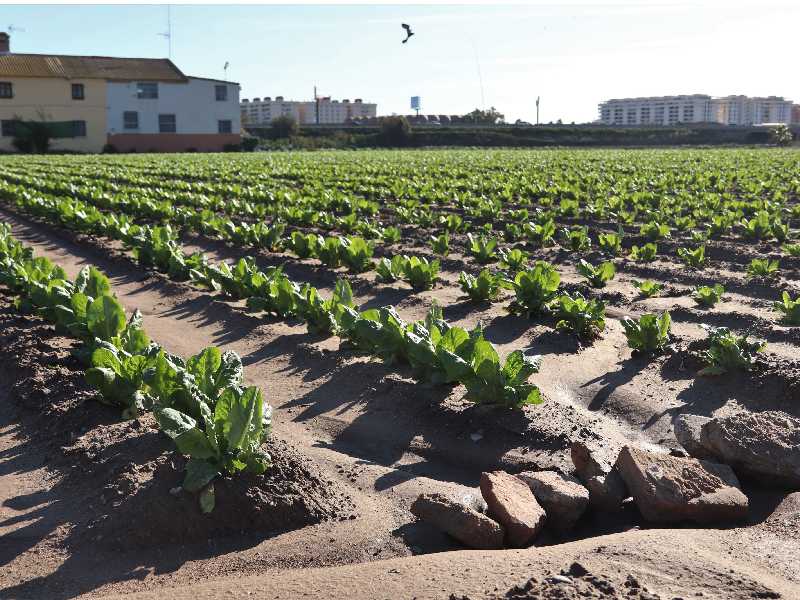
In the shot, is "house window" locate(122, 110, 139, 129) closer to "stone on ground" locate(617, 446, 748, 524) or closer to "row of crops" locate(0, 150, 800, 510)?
"row of crops" locate(0, 150, 800, 510)

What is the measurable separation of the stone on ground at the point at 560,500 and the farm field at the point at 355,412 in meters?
0.06

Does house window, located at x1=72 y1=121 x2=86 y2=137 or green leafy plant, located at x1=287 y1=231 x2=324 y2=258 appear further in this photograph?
house window, located at x1=72 y1=121 x2=86 y2=137

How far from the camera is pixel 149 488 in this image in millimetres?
4059

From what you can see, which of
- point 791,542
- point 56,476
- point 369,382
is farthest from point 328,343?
point 791,542

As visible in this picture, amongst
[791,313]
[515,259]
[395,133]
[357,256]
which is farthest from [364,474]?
[395,133]

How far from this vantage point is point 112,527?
3.87m

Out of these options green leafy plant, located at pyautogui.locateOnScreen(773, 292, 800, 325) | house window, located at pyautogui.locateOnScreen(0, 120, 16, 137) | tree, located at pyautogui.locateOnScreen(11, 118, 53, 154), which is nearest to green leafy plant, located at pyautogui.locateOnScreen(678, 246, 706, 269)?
green leafy plant, located at pyautogui.locateOnScreen(773, 292, 800, 325)

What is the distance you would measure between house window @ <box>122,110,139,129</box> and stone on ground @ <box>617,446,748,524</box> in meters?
64.6

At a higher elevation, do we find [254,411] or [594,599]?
[254,411]

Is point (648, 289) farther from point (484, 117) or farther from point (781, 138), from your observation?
point (484, 117)

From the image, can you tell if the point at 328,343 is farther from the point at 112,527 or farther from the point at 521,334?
the point at 112,527

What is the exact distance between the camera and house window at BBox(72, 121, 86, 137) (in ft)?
203

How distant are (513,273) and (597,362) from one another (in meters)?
3.89

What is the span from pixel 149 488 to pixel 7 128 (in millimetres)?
62448
